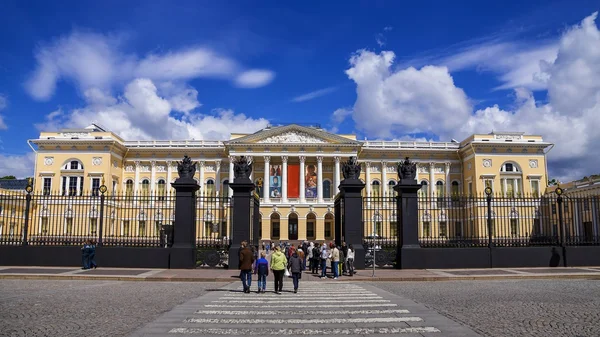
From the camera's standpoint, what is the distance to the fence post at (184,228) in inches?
743

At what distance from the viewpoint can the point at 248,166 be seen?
65.8 feet

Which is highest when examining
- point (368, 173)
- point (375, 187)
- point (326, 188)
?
point (368, 173)

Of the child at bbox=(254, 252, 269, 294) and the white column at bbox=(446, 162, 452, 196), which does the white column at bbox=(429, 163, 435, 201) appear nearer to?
the white column at bbox=(446, 162, 452, 196)

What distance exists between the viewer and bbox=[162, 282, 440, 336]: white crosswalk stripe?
7.73 m

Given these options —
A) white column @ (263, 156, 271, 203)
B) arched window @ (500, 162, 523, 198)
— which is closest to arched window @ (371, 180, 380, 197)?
white column @ (263, 156, 271, 203)

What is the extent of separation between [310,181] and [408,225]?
45.6 metres

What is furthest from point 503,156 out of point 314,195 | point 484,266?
point 484,266

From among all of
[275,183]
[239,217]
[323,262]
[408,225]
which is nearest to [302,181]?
[275,183]

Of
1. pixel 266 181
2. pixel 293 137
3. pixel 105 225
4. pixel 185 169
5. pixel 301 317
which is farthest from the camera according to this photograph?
pixel 293 137

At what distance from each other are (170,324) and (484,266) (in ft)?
47.8

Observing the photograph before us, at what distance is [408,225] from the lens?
19.0 m

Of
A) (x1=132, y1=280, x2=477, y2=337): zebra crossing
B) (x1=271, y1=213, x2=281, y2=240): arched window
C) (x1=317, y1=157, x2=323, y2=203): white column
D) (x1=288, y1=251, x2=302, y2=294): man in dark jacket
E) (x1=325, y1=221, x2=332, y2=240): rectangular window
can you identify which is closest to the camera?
(x1=132, y1=280, x2=477, y2=337): zebra crossing

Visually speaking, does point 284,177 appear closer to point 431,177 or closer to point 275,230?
point 275,230

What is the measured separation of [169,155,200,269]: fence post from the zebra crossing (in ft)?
22.8
